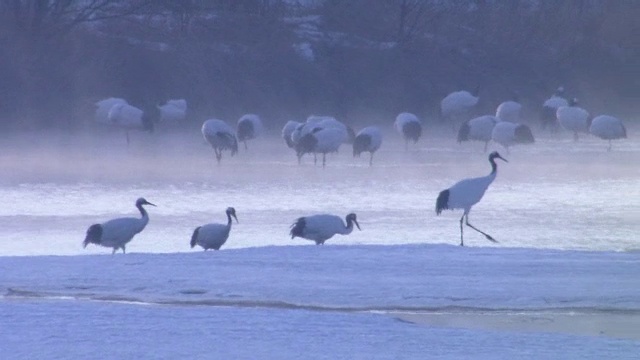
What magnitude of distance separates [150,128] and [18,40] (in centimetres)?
624

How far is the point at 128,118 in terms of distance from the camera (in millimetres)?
25016

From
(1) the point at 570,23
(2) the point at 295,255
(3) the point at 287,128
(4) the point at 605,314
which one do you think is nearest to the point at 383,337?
(4) the point at 605,314

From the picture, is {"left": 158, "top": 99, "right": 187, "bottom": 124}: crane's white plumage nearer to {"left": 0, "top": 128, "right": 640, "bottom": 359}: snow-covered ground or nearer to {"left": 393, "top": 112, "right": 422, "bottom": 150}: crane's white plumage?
{"left": 393, "top": 112, "right": 422, "bottom": 150}: crane's white plumage

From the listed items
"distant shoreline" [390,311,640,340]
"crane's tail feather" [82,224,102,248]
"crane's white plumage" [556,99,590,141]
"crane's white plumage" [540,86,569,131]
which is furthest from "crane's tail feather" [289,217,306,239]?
"crane's white plumage" [540,86,569,131]

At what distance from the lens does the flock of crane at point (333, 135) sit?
10766 mm

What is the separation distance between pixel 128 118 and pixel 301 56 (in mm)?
7753

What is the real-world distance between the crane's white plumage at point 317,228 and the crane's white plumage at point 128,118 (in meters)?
14.1

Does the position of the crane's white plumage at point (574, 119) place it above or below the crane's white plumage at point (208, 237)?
above

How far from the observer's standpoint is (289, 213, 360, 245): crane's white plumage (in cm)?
1093

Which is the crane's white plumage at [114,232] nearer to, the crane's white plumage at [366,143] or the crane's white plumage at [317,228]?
the crane's white plumage at [317,228]

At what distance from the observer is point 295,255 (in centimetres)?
938

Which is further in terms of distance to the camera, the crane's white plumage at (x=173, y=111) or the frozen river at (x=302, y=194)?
the crane's white plumage at (x=173, y=111)

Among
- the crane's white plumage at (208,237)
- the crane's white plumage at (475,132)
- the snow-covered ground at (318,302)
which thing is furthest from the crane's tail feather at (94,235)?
the crane's white plumage at (475,132)

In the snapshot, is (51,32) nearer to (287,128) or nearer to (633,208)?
(287,128)
